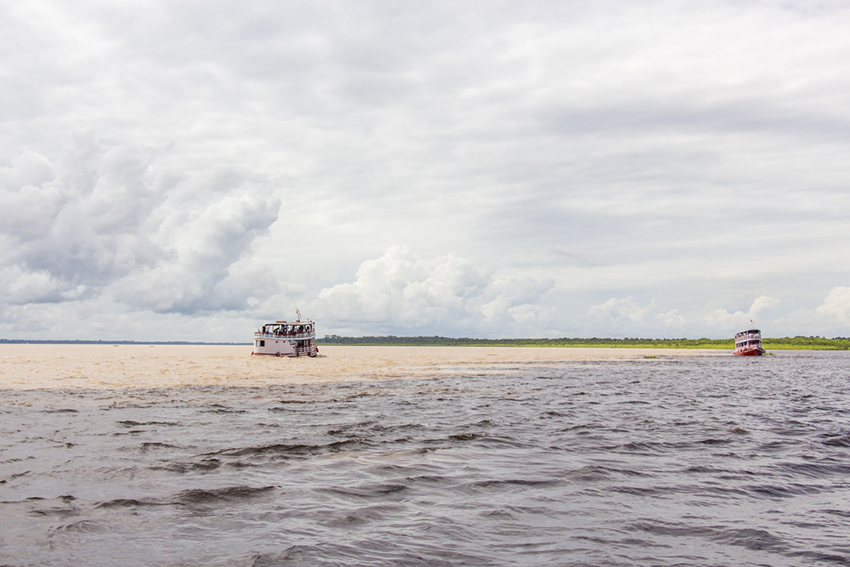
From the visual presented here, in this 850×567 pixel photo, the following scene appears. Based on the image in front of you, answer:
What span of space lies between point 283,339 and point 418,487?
76821 millimetres

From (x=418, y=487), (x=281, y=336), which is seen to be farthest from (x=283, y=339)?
(x=418, y=487)

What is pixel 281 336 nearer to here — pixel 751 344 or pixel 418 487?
pixel 418 487

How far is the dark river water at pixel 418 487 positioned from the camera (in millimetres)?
8656

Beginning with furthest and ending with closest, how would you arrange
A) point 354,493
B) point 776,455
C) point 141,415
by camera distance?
point 141,415 < point 776,455 < point 354,493

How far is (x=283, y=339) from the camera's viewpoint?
282 ft

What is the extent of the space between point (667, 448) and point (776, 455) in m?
2.99

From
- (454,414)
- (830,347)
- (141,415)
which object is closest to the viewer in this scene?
(141,415)

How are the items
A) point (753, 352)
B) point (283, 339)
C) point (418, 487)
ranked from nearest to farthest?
point (418, 487), point (283, 339), point (753, 352)

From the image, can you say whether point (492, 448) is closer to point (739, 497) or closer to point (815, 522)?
point (739, 497)

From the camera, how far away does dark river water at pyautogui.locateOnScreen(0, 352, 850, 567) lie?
341 inches

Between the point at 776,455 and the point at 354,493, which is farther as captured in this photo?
the point at 776,455

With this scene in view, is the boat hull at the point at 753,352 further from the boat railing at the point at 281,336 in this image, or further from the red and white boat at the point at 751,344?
the boat railing at the point at 281,336

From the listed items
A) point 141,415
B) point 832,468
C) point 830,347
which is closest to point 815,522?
point 832,468

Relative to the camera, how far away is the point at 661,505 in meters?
11.1
